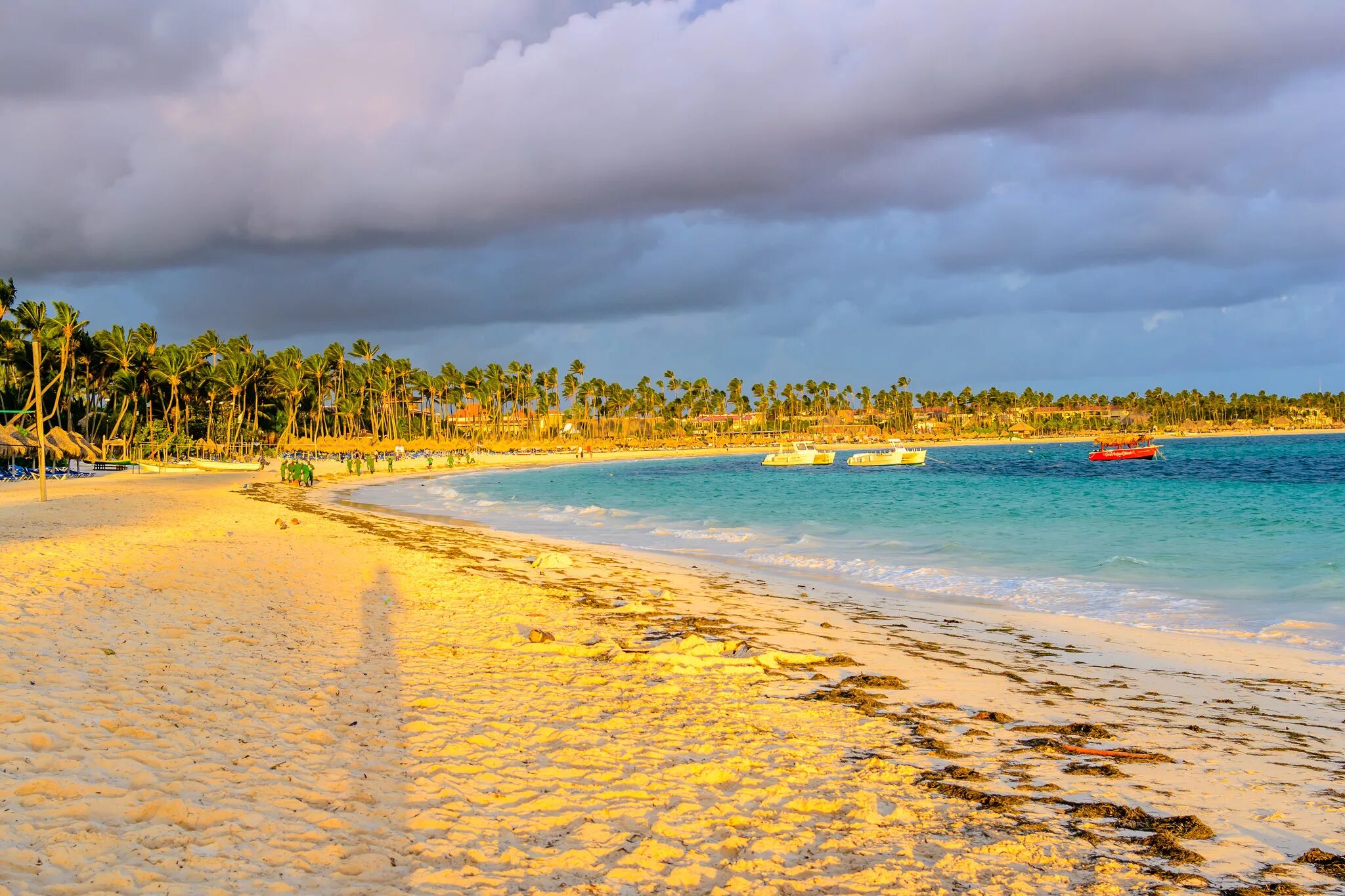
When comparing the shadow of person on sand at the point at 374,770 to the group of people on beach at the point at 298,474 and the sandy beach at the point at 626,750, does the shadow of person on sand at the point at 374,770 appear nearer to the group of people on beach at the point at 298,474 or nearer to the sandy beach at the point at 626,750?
the sandy beach at the point at 626,750

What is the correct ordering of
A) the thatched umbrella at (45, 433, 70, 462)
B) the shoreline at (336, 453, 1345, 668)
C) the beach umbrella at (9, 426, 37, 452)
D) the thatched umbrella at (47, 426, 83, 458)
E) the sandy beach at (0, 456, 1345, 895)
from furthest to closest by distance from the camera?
the thatched umbrella at (47, 426, 83, 458) < the thatched umbrella at (45, 433, 70, 462) < the beach umbrella at (9, 426, 37, 452) < the shoreline at (336, 453, 1345, 668) < the sandy beach at (0, 456, 1345, 895)

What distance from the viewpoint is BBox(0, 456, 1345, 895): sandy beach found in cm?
429

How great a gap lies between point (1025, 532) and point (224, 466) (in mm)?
63848

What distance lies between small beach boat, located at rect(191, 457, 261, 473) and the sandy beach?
201ft

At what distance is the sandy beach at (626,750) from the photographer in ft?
14.1

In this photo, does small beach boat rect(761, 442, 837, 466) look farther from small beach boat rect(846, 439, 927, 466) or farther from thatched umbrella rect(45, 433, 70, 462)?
thatched umbrella rect(45, 433, 70, 462)

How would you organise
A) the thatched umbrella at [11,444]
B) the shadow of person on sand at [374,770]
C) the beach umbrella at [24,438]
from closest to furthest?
1. the shadow of person on sand at [374,770]
2. the beach umbrella at [24,438]
3. the thatched umbrella at [11,444]

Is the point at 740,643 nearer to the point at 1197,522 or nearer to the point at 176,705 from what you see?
the point at 176,705

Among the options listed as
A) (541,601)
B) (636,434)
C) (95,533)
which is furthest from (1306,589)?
(636,434)

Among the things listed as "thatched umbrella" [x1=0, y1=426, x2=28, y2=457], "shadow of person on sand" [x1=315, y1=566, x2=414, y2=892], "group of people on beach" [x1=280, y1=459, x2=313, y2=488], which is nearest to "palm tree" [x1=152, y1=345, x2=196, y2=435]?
"thatched umbrella" [x1=0, y1=426, x2=28, y2=457]

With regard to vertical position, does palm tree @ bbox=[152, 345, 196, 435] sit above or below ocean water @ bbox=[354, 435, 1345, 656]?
above

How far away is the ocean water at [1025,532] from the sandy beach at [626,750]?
3.71 m

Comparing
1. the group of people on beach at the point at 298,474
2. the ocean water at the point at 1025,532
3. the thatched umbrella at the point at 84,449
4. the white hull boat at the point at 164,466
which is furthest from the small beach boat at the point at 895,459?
the thatched umbrella at the point at 84,449

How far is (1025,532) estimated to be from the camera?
1055 inches
